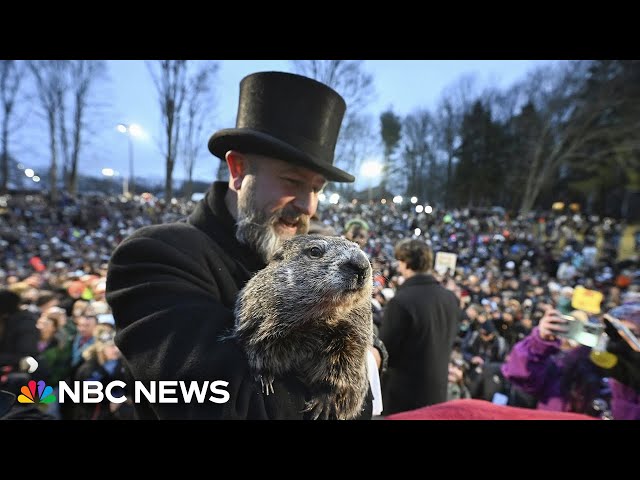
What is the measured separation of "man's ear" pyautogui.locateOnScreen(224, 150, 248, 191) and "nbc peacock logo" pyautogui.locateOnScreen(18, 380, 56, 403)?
44.6 inches

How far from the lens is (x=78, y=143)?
1378 cm

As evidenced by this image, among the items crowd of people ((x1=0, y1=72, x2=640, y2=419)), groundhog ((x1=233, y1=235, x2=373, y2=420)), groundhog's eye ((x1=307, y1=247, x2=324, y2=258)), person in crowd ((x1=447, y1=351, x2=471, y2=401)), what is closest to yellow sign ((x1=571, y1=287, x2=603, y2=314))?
crowd of people ((x1=0, y1=72, x2=640, y2=419))

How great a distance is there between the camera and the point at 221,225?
1330 mm

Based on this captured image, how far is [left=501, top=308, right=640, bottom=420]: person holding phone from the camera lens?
274cm

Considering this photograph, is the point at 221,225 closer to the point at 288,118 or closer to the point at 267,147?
the point at 267,147

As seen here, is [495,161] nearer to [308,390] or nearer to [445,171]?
[445,171]

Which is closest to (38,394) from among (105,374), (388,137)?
(105,374)

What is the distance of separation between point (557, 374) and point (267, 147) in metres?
3.15

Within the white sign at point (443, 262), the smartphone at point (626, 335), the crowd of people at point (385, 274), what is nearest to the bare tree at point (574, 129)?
the crowd of people at point (385, 274)

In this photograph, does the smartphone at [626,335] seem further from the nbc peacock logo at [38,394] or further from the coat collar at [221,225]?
the nbc peacock logo at [38,394]

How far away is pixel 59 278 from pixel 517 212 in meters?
14.5

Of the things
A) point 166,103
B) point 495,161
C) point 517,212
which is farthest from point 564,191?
point 166,103

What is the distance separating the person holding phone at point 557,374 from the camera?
2736mm

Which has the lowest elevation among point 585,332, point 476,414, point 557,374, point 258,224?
point 557,374
